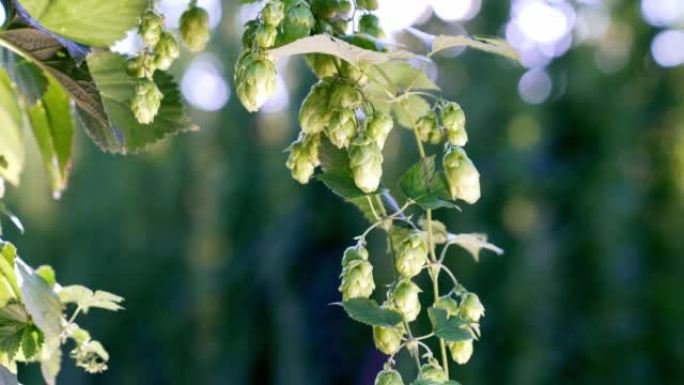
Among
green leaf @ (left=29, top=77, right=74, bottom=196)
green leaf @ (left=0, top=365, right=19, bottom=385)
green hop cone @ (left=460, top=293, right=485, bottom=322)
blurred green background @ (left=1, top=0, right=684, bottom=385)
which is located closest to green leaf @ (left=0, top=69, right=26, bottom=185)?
green leaf @ (left=29, top=77, right=74, bottom=196)

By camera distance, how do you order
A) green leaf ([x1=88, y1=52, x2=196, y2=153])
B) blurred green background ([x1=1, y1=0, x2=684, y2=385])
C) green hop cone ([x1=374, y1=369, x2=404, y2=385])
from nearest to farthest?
green hop cone ([x1=374, y1=369, x2=404, y2=385])
green leaf ([x1=88, y1=52, x2=196, y2=153])
blurred green background ([x1=1, y1=0, x2=684, y2=385])

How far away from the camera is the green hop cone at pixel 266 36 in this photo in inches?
12.8

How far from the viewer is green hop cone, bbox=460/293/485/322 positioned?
0.36m

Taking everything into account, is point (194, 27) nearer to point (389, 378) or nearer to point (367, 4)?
point (367, 4)

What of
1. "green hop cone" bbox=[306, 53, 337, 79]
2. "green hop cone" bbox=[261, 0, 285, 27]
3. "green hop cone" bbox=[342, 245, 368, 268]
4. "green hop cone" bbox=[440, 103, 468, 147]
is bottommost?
"green hop cone" bbox=[342, 245, 368, 268]

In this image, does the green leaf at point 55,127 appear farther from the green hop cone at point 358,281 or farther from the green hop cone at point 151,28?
the green hop cone at point 358,281

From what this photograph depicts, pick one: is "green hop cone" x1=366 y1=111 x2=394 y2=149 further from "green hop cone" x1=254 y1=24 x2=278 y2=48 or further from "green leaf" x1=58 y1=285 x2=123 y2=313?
"green leaf" x1=58 y1=285 x2=123 y2=313

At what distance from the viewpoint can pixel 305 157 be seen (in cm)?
37

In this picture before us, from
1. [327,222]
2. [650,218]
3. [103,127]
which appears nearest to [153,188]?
[327,222]

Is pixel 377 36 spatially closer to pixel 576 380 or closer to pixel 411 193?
pixel 411 193

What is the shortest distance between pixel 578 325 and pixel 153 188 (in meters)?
2.31

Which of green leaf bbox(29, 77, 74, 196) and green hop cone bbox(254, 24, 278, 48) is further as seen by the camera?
green leaf bbox(29, 77, 74, 196)

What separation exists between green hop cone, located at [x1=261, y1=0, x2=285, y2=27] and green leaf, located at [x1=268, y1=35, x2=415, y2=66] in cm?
1

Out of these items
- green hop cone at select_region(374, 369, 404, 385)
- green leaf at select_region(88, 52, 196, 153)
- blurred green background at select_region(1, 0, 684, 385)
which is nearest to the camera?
green hop cone at select_region(374, 369, 404, 385)
